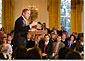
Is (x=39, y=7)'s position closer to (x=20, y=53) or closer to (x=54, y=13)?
(x=54, y=13)

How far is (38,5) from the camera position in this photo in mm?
22594

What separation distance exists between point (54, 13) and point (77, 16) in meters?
1.93

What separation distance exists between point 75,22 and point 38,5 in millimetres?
3538

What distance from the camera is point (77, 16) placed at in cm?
2094

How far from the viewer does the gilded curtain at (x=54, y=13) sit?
21641mm

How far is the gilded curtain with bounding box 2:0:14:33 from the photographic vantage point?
21.9 m

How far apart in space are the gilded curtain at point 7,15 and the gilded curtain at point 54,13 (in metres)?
3.08

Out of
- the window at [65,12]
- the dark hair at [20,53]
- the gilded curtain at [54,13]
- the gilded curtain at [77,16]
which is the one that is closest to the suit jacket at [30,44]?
the dark hair at [20,53]

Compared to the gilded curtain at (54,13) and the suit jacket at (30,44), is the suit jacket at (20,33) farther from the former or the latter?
the gilded curtain at (54,13)

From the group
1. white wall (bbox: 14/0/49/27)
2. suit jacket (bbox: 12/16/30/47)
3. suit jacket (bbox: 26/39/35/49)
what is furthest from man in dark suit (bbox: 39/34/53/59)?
white wall (bbox: 14/0/49/27)

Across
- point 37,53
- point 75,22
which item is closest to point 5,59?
point 37,53

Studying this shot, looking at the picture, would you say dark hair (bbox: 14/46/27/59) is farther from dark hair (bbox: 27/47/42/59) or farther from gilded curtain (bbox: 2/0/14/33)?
gilded curtain (bbox: 2/0/14/33)

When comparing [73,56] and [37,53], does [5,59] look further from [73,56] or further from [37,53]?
[73,56]

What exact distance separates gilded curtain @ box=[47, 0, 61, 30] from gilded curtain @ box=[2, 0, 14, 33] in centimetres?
308
